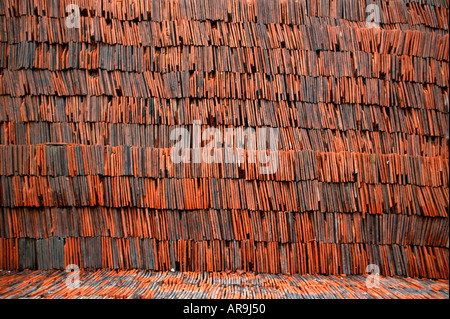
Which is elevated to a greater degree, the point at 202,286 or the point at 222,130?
the point at 222,130

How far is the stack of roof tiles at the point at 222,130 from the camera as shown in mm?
5301

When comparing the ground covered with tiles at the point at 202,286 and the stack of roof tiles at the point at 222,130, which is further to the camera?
the stack of roof tiles at the point at 222,130

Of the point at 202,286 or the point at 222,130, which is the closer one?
the point at 202,286

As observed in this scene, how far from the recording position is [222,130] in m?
5.45

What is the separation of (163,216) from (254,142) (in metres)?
1.51

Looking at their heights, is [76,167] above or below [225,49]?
below

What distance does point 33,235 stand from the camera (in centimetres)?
529

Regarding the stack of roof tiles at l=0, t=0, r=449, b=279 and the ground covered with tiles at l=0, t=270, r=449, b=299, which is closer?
the ground covered with tiles at l=0, t=270, r=449, b=299

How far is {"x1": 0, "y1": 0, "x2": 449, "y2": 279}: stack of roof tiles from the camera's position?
17.4ft

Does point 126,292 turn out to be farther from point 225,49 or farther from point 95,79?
point 225,49

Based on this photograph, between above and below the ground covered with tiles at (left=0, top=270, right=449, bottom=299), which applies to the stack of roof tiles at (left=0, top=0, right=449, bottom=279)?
above

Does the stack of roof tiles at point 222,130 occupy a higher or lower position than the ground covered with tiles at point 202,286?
higher

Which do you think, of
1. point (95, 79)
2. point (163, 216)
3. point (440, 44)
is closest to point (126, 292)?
point (163, 216)
